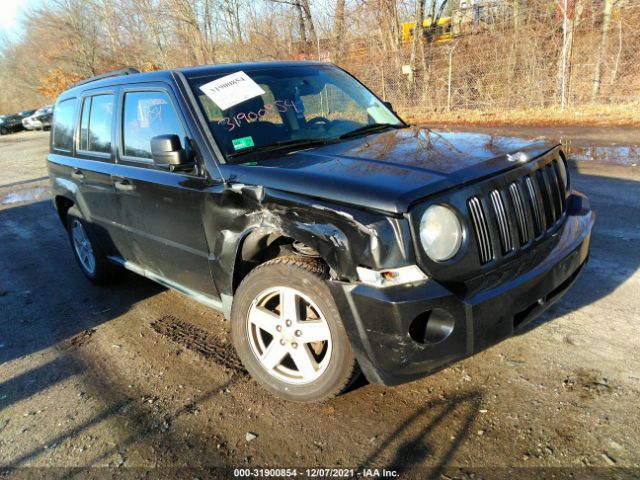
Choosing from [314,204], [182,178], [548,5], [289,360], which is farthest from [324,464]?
[548,5]

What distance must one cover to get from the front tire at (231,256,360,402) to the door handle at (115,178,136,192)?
4.74ft

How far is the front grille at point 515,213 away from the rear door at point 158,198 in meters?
1.72

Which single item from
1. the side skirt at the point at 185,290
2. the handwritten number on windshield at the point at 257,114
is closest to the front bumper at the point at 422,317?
the side skirt at the point at 185,290

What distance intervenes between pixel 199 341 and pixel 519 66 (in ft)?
47.1

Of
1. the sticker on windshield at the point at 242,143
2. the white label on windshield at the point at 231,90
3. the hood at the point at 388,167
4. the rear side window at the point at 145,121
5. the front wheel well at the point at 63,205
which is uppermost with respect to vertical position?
the white label on windshield at the point at 231,90

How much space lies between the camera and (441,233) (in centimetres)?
243

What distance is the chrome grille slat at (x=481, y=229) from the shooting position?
97.6 inches

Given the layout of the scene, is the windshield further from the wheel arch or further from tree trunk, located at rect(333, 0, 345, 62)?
tree trunk, located at rect(333, 0, 345, 62)

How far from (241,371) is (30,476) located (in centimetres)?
130

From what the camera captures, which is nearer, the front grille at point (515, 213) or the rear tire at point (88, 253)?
the front grille at point (515, 213)

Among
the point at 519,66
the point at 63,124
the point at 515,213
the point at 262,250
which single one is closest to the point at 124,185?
the point at 262,250

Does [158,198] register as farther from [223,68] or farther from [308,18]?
[308,18]

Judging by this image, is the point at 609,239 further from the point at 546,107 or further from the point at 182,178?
the point at 546,107

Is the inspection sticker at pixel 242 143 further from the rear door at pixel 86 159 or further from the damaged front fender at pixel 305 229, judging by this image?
the rear door at pixel 86 159
